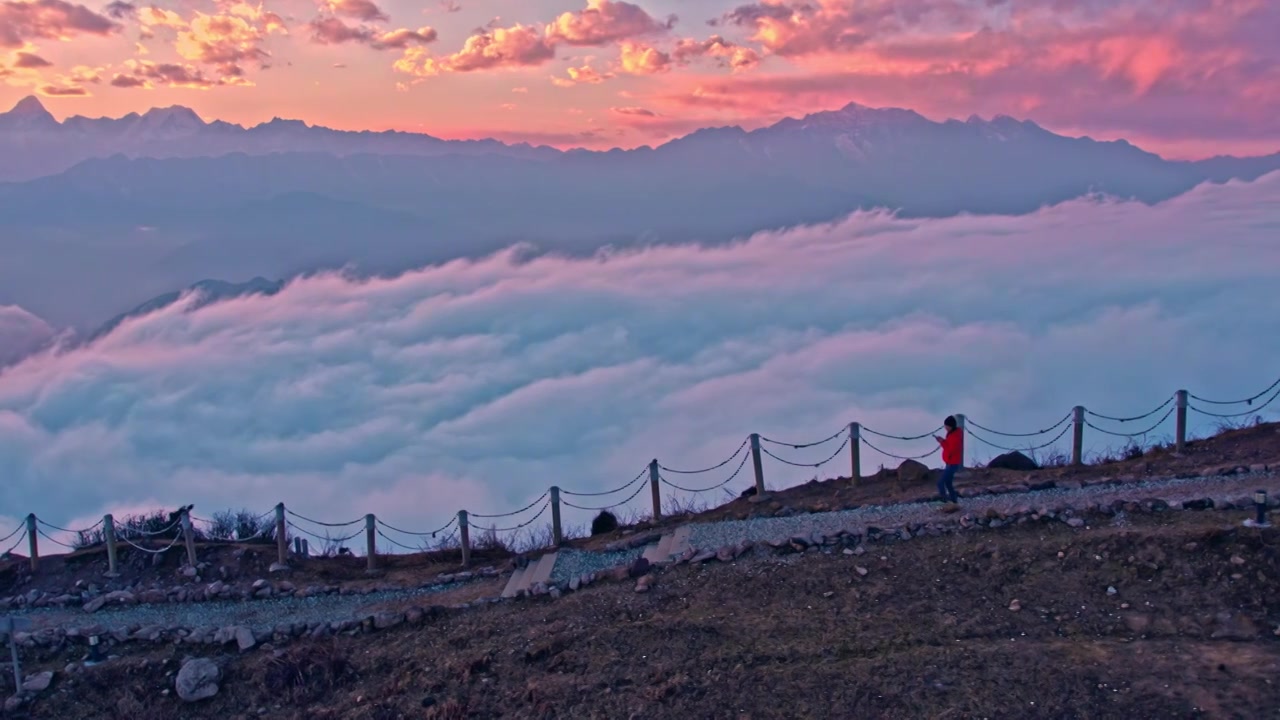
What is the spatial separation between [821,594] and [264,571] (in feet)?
29.1

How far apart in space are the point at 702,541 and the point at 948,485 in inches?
134

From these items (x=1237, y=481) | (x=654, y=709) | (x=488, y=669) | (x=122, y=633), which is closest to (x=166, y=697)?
(x=122, y=633)

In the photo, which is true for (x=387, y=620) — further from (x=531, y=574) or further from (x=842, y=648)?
(x=842, y=648)

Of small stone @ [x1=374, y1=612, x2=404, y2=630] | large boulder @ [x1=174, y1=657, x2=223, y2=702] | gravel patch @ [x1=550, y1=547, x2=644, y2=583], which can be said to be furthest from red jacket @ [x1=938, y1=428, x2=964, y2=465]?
large boulder @ [x1=174, y1=657, x2=223, y2=702]

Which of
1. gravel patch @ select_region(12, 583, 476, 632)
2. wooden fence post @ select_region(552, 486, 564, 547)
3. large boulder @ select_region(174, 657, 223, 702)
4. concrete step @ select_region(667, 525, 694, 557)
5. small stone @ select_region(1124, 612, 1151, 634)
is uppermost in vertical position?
wooden fence post @ select_region(552, 486, 564, 547)

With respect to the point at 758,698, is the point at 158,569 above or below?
above

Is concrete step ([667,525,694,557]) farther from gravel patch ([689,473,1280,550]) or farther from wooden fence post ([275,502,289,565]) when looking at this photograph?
wooden fence post ([275,502,289,565])

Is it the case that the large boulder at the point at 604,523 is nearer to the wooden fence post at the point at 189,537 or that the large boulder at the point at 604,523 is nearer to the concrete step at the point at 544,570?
the concrete step at the point at 544,570

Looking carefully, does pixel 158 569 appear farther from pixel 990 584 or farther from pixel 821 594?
pixel 990 584

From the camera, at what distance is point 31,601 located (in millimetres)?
Answer: 14258

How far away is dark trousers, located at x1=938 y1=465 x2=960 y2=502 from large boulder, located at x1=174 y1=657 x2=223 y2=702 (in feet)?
30.2

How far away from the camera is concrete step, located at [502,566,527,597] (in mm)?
12432

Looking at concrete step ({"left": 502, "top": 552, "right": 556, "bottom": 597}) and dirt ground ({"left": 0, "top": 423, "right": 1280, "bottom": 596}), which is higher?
dirt ground ({"left": 0, "top": 423, "right": 1280, "bottom": 596})

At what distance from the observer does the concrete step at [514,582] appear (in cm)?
1243
